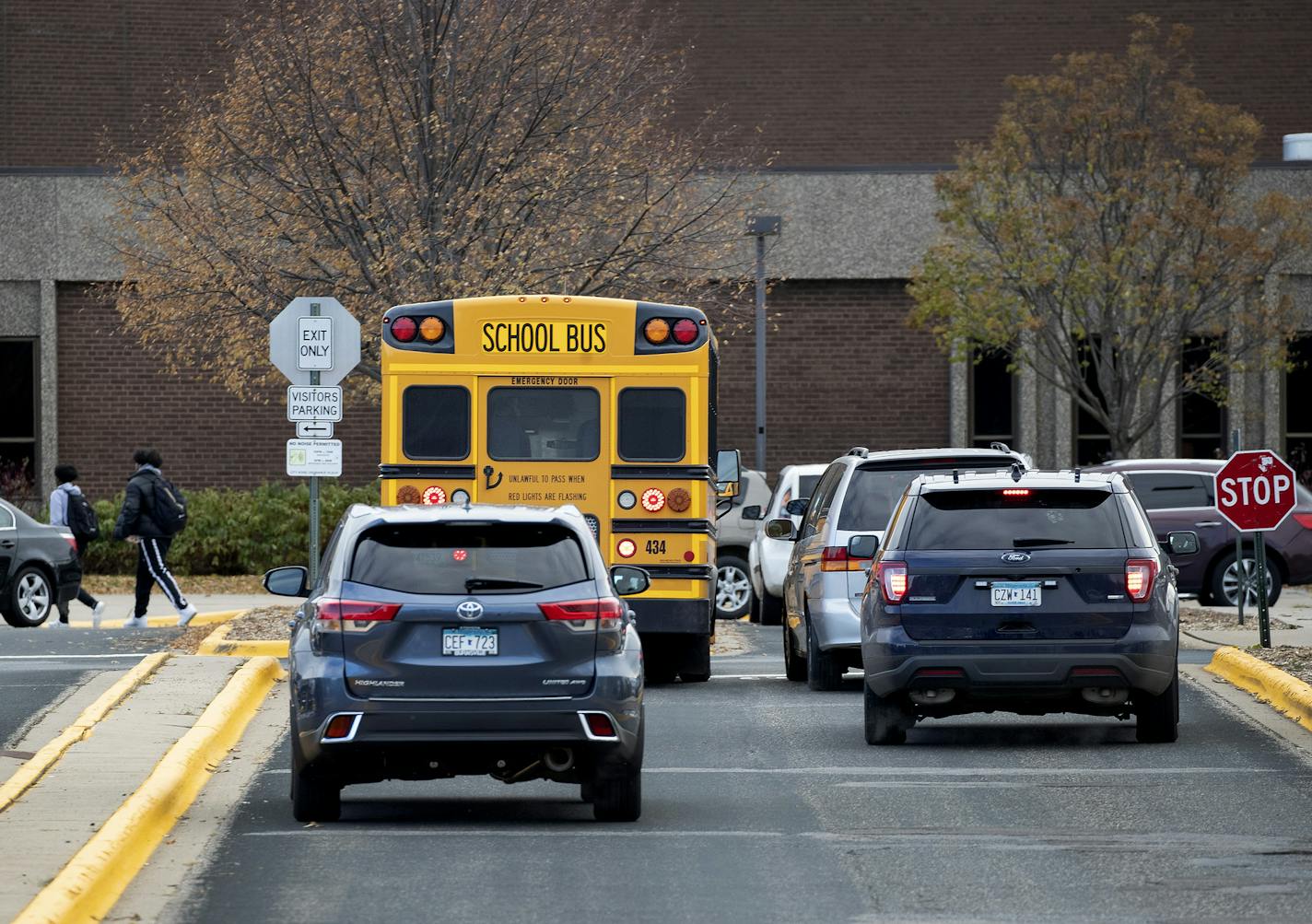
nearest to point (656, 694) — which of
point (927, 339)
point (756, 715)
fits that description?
point (756, 715)

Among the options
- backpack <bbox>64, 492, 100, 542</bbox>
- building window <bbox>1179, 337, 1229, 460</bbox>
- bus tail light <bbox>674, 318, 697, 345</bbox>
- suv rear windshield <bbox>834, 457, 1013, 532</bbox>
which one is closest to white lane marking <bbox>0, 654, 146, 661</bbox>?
bus tail light <bbox>674, 318, 697, 345</bbox>

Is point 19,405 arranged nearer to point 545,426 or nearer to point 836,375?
point 836,375

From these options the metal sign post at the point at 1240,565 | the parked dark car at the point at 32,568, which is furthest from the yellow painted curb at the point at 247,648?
the metal sign post at the point at 1240,565

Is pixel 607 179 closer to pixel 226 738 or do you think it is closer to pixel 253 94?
pixel 253 94

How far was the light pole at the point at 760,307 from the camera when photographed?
29938 millimetres

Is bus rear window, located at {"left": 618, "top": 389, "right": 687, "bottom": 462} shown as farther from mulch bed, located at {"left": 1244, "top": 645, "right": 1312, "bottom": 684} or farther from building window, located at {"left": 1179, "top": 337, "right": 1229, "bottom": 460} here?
building window, located at {"left": 1179, "top": 337, "right": 1229, "bottom": 460}

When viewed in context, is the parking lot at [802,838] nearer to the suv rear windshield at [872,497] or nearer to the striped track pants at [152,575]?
the suv rear windshield at [872,497]

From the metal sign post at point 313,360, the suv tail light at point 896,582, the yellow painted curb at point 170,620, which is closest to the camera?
the suv tail light at point 896,582

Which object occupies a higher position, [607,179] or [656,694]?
[607,179]

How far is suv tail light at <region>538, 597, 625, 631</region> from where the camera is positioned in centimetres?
1038

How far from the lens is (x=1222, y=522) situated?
26344 millimetres

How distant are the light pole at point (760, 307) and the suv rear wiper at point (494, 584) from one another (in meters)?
19.7

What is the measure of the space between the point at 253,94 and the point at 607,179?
3.91 metres

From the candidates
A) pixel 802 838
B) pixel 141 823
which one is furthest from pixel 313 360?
pixel 802 838
